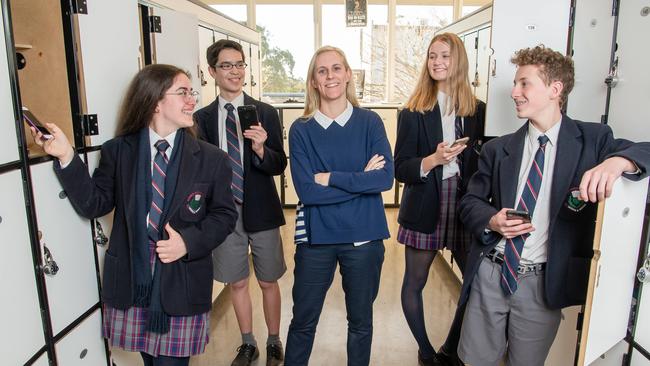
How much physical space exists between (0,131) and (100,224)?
625mm

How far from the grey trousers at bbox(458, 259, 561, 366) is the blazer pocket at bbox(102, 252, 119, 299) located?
51.8 inches

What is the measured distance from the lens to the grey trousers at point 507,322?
1591 millimetres

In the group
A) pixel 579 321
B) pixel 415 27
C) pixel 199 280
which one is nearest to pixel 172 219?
pixel 199 280

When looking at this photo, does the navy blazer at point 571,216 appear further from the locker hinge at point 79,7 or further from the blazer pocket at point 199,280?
the locker hinge at point 79,7

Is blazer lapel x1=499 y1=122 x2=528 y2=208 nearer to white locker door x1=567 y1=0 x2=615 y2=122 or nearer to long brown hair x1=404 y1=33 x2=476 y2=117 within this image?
white locker door x1=567 y1=0 x2=615 y2=122

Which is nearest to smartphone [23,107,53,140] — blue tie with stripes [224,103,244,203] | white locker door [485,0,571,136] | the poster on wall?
blue tie with stripes [224,103,244,203]

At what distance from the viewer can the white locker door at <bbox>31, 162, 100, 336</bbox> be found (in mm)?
1397

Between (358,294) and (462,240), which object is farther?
(462,240)

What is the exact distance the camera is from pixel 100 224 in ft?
5.66

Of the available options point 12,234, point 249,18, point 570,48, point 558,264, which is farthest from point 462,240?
point 249,18

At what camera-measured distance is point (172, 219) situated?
1643mm

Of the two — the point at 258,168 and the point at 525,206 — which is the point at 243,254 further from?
the point at 525,206

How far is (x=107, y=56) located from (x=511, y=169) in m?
1.54

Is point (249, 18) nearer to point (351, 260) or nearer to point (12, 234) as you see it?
point (351, 260)
